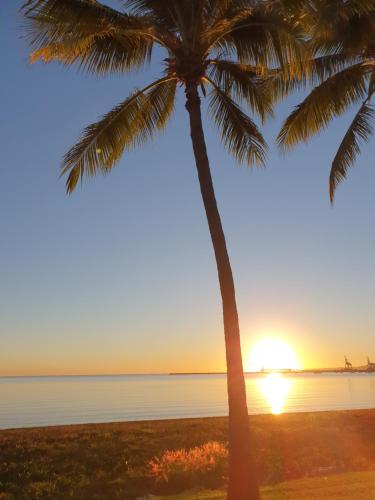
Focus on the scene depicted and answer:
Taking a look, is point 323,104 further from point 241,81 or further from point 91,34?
point 91,34

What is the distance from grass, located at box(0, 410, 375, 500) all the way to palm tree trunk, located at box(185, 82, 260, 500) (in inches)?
194

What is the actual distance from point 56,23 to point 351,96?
29.0ft

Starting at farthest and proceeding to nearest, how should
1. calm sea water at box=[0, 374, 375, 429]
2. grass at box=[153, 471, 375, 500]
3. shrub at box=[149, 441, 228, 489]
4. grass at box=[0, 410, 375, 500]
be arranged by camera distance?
calm sea water at box=[0, 374, 375, 429] → shrub at box=[149, 441, 228, 489] → grass at box=[0, 410, 375, 500] → grass at box=[153, 471, 375, 500]

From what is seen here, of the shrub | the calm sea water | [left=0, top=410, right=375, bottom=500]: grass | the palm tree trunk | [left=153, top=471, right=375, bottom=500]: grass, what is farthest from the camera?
the calm sea water

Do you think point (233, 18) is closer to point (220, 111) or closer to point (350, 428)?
point (220, 111)

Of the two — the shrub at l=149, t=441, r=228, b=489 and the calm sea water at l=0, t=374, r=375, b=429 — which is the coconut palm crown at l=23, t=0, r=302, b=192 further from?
the calm sea water at l=0, t=374, r=375, b=429

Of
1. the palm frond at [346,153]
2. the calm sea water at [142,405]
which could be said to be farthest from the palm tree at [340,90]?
the calm sea water at [142,405]

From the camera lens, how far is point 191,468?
15.1 m

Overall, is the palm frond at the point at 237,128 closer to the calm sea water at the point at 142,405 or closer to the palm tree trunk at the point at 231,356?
the palm tree trunk at the point at 231,356

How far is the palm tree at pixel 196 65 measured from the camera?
10.5 meters

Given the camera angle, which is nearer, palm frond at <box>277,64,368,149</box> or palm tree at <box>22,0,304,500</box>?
palm tree at <box>22,0,304,500</box>

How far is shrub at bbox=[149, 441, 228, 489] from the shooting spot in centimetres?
1450

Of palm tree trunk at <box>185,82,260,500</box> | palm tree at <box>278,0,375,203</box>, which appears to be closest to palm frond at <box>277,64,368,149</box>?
palm tree at <box>278,0,375,203</box>

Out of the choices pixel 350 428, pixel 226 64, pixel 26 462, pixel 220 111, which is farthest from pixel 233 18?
pixel 350 428
